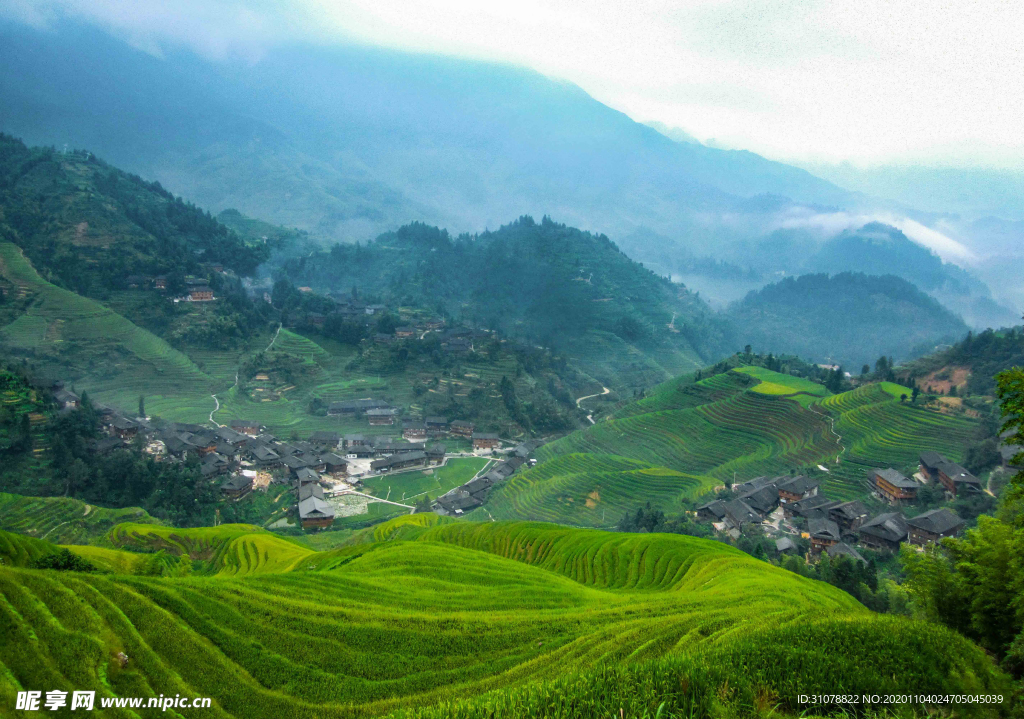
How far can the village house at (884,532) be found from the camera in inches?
1070

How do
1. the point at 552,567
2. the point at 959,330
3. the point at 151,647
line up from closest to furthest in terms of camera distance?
the point at 151,647, the point at 552,567, the point at 959,330

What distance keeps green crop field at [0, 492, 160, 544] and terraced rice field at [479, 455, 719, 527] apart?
20.0 metres

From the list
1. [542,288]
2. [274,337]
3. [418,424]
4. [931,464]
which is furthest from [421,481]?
[542,288]

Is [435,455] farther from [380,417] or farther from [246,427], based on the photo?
[246,427]

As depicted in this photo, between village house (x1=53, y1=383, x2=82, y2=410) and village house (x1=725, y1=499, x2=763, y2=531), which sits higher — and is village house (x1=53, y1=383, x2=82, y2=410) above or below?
above

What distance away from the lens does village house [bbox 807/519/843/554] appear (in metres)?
27.5

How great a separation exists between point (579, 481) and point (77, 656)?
33871mm

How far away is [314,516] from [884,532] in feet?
105

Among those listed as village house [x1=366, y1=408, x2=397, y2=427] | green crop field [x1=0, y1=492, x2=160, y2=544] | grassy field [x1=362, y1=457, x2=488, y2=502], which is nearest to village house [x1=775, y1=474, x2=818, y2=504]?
grassy field [x1=362, y1=457, x2=488, y2=502]

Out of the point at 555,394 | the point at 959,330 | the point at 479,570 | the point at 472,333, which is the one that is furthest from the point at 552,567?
the point at 959,330

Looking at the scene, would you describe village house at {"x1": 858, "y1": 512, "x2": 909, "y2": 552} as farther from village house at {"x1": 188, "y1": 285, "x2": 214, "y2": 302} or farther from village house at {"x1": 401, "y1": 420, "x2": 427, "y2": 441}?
village house at {"x1": 188, "y1": 285, "x2": 214, "y2": 302}

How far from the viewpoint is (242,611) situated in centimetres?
924

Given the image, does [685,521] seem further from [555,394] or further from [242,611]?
[555,394]

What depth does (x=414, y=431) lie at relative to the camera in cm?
5003
